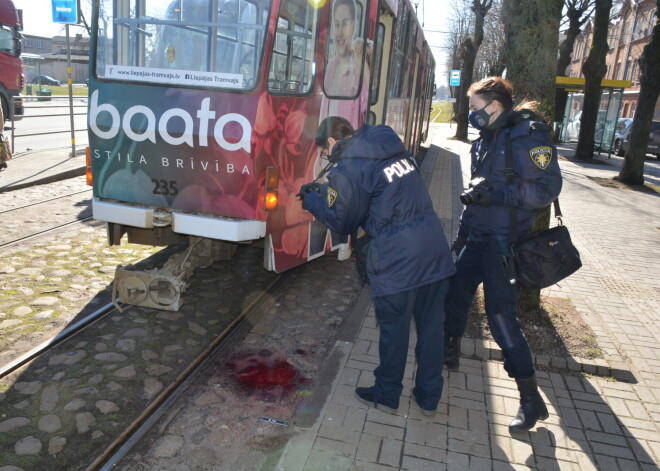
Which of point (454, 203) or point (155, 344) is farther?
point (454, 203)

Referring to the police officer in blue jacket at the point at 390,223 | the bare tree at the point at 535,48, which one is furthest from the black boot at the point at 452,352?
the bare tree at the point at 535,48

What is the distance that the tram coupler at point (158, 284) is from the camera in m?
4.88

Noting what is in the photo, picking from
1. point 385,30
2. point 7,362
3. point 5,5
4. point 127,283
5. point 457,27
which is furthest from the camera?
point 457,27

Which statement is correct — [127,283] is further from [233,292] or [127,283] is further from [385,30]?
[385,30]

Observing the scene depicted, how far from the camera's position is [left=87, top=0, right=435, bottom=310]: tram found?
4508 mm

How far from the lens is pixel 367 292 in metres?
5.94

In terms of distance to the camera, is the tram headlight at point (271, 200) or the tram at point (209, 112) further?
the tram headlight at point (271, 200)

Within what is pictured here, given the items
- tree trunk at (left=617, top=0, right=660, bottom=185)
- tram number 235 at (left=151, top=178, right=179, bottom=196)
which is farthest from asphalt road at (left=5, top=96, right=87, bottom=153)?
tree trunk at (left=617, top=0, right=660, bottom=185)

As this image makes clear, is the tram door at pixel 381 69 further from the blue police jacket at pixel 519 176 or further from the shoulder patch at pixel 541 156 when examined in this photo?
the shoulder patch at pixel 541 156

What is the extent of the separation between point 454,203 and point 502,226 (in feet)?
24.9

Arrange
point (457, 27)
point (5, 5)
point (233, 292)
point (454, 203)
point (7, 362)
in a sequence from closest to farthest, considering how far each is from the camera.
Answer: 1. point (7, 362)
2. point (233, 292)
3. point (454, 203)
4. point (5, 5)
5. point (457, 27)

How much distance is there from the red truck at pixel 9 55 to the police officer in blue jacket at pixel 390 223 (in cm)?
1634

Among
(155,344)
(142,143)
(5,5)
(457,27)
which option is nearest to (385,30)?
(142,143)

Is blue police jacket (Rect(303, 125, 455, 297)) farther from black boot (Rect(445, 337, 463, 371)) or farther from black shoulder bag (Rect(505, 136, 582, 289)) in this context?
black boot (Rect(445, 337, 463, 371))
